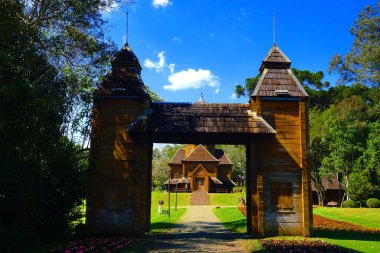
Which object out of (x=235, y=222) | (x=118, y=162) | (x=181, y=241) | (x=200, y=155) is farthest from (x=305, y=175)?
(x=200, y=155)

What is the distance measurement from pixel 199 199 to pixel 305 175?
37416mm

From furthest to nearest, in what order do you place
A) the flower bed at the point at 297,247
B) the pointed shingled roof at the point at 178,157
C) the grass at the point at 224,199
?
the pointed shingled roof at the point at 178,157 < the grass at the point at 224,199 < the flower bed at the point at 297,247

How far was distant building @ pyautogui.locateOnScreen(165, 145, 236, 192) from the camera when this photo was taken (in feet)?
204

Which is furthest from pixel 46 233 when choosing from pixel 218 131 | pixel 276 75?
pixel 276 75

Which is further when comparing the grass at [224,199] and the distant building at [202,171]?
the distant building at [202,171]

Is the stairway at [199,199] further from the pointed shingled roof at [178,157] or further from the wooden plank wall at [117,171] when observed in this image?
the wooden plank wall at [117,171]

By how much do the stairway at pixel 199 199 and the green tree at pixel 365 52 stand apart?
2785 cm

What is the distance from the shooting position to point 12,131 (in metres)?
12.5

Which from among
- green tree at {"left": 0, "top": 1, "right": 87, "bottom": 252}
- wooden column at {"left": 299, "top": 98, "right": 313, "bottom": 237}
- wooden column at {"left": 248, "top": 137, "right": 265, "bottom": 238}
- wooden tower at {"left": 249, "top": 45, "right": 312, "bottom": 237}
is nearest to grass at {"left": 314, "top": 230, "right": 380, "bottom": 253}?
wooden column at {"left": 299, "top": 98, "right": 313, "bottom": 237}

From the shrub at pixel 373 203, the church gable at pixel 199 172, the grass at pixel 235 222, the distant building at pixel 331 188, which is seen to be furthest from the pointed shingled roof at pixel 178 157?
the grass at pixel 235 222

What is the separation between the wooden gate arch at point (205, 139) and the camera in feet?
56.2

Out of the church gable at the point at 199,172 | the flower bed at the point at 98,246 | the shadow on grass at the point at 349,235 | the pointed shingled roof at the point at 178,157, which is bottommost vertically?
the shadow on grass at the point at 349,235

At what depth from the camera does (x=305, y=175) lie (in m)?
17.3

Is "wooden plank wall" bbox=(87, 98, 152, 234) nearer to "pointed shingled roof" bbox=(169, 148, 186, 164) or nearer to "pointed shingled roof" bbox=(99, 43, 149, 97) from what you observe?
"pointed shingled roof" bbox=(99, 43, 149, 97)
